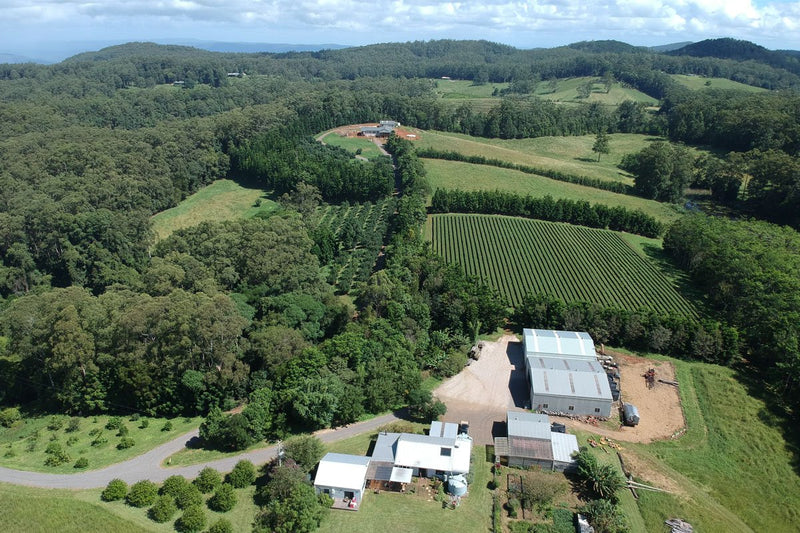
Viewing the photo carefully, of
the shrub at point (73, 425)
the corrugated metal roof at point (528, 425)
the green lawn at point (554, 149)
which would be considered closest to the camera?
the corrugated metal roof at point (528, 425)

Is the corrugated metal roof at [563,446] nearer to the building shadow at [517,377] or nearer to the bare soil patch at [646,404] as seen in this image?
the bare soil patch at [646,404]

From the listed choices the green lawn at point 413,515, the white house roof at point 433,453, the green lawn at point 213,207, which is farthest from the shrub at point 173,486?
the green lawn at point 213,207

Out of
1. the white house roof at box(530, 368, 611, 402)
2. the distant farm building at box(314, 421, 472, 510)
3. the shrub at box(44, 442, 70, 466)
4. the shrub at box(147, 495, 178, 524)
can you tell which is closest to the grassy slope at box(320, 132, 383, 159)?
the white house roof at box(530, 368, 611, 402)

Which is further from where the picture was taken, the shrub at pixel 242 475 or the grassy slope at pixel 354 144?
the grassy slope at pixel 354 144

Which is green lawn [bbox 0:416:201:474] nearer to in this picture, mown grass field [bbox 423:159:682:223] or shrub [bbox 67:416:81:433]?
shrub [bbox 67:416:81:433]

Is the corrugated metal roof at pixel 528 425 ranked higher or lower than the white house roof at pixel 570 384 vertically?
lower

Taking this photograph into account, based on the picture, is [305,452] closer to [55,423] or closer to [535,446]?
[535,446]
